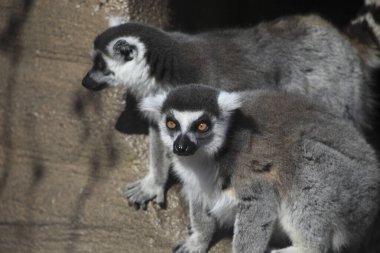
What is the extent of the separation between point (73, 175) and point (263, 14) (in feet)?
12.4

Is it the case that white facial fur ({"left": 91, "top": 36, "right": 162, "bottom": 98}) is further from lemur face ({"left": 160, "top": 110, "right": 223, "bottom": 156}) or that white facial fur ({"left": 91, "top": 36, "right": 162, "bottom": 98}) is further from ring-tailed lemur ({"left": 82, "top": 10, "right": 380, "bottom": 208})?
lemur face ({"left": 160, "top": 110, "right": 223, "bottom": 156})

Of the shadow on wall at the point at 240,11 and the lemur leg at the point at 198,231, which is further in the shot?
the shadow on wall at the point at 240,11

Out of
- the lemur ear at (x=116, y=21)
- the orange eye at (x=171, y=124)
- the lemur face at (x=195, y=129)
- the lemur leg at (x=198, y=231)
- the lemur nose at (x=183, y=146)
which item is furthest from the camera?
the lemur ear at (x=116, y=21)

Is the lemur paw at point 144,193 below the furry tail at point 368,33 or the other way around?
below

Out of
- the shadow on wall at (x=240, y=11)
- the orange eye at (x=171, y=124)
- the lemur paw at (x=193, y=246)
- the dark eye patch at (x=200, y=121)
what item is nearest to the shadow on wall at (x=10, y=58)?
the shadow on wall at (x=240, y=11)

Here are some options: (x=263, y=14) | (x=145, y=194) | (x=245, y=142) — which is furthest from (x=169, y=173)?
(x=263, y=14)

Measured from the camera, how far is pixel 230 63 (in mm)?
6516

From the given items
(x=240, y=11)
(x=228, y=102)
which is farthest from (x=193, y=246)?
(x=240, y=11)

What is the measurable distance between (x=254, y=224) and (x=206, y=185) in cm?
47

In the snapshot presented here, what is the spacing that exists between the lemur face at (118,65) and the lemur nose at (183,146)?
4.12 ft

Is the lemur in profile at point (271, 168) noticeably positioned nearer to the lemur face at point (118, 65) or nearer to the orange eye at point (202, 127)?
the orange eye at point (202, 127)

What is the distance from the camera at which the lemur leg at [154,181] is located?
6.36 meters

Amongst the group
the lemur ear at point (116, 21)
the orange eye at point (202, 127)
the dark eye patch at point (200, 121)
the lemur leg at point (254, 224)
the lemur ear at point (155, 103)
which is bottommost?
the lemur leg at point (254, 224)

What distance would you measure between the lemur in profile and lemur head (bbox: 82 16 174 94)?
28.1 inches
